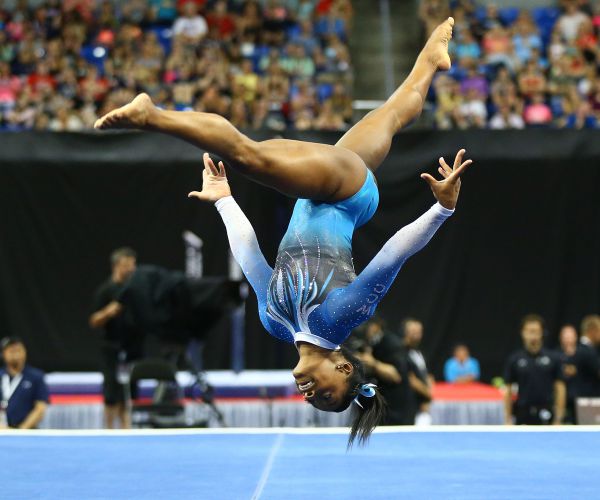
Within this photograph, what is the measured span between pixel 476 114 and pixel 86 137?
3.96 m

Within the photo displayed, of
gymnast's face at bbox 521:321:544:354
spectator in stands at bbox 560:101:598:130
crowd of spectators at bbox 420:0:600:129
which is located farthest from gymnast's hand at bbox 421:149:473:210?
spectator in stands at bbox 560:101:598:130

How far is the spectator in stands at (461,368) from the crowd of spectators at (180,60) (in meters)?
2.46

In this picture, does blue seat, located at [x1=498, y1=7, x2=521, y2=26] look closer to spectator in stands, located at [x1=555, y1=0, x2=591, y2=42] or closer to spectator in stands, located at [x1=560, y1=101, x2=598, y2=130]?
spectator in stands, located at [x1=555, y1=0, x2=591, y2=42]

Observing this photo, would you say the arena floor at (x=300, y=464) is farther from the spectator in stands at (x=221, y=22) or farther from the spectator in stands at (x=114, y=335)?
the spectator in stands at (x=221, y=22)

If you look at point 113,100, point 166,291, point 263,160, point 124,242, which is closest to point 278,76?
point 113,100

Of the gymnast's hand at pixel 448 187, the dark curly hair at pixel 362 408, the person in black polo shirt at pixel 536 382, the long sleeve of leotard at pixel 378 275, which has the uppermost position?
the gymnast's hand at pixel 448 187

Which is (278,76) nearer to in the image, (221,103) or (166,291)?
(221,103)

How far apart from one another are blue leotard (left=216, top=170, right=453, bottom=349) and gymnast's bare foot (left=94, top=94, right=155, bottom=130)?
3.13 feet

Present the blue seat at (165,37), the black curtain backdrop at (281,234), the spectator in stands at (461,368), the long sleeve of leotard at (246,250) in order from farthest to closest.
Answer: the blue seat at (165,37)
the black curtain backdrop at (281,234)
the spectator in stands at (461,368)
the long sleeve of leotard at (246,250)

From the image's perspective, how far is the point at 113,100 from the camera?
10.7m

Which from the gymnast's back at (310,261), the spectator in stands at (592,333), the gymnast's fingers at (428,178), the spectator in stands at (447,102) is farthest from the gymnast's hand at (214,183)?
the spectator in stands at (447,102)

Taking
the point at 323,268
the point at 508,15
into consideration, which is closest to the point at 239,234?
the point at 323,268

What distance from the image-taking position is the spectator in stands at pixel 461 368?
939 cm

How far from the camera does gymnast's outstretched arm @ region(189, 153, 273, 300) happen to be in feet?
14.9
